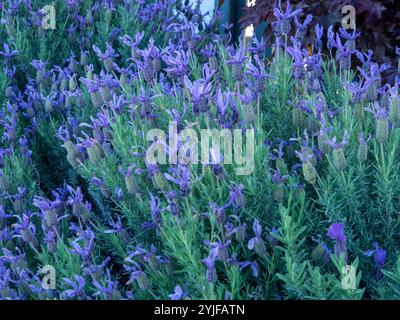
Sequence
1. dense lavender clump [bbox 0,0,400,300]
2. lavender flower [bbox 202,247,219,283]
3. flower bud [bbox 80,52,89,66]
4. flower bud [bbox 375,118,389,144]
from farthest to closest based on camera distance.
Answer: flower bud [bbox 80,52,89,66] < flower bud [bbox 375,118,389,144] < dense lavender clump [bbox 0,0,400,300] < lavender flower [bbox 202,247,219,283]

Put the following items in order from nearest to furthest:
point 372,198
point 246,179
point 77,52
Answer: point 246,179 < point 372,198 < point 77,52

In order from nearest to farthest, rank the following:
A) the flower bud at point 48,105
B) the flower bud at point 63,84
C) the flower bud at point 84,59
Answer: the flower bud at point 48,105 < the flower bud at point 63,84 < the flower bud at point 84,59

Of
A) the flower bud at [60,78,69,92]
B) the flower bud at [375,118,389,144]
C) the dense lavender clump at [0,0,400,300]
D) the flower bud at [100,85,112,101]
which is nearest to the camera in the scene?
the dense lavender clump at [0,0,400,300]

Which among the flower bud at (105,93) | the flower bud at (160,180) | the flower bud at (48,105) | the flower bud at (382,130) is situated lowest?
the flower bud at (160,180)

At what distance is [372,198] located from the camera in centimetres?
156

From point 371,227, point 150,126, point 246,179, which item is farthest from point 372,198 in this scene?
point 150,126

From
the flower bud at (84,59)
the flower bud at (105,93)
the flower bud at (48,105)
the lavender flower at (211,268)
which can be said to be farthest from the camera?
the flower bud at (84,59)

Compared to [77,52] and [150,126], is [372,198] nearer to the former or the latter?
[150,126]

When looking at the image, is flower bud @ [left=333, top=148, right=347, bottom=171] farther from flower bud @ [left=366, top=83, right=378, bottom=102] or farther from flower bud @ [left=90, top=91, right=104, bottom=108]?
flower bud @ [left=90, top=91, right=104, bottom=108]

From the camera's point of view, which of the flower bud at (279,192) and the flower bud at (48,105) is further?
the flower bud at (48,105)

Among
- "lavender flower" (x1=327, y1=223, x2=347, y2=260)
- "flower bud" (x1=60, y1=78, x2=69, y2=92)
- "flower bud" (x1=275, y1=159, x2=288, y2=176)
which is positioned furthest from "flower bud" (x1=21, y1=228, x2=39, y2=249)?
"flower bud" (x1=60, y1=78, x2=69, y2=92)

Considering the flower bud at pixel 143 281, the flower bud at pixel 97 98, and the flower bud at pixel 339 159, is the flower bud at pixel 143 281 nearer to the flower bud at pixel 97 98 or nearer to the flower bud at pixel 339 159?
the flower bud at pixel 339 159

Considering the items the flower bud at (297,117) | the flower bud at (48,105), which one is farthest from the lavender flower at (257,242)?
the flower bud at (48,105)
